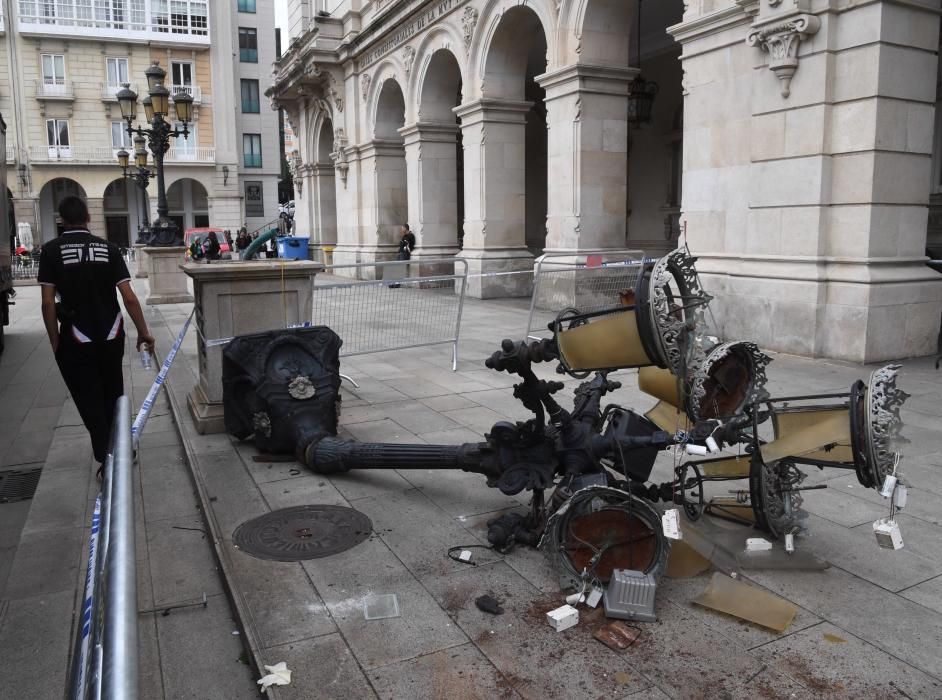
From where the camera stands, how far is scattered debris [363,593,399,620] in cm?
338

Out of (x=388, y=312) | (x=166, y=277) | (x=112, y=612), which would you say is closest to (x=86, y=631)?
(x=112, y=612)

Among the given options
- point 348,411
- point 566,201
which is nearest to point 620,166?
point 566,201

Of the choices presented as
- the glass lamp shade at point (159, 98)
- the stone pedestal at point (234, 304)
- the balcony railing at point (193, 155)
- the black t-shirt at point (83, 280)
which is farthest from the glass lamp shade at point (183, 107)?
the balcony railing at point (193, 155)

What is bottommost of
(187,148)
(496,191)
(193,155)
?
(496,191)

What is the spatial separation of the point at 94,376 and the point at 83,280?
26.4 inches

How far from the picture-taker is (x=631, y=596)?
11.0 feet

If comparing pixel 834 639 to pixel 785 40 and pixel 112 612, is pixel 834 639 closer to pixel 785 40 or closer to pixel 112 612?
pixel 112 612

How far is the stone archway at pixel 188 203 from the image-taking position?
54.3 meters

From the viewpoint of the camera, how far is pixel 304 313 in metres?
6.66

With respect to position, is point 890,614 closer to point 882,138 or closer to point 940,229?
point 882,138

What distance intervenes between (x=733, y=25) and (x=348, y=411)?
22.8 feet

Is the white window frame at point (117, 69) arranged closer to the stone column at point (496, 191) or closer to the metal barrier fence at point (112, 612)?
the stone column at point (496, 191)

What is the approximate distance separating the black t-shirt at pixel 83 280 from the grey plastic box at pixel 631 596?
3.78 metres

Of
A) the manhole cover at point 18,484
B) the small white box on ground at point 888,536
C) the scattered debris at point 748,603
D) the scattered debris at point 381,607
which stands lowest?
the manhole cover at point 18,484
